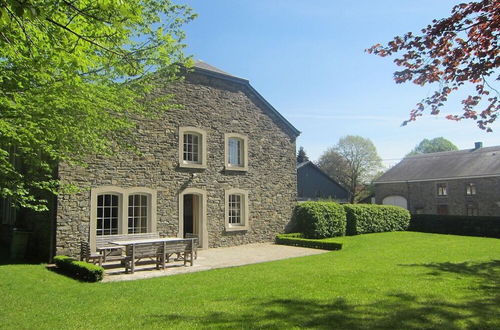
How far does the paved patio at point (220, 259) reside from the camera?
9516mm

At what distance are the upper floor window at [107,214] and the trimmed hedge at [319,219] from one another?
8917mm

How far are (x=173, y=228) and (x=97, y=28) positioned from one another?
915 centimetres

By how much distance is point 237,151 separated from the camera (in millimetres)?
16641

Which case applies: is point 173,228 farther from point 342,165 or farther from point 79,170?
point 342,165

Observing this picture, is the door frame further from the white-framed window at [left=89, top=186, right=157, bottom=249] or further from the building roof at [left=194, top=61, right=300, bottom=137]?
the building roof at [left=194, top=61, right=300, bottom=137]

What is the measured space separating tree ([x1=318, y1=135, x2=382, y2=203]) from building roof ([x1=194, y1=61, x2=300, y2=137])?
3412 centimetres

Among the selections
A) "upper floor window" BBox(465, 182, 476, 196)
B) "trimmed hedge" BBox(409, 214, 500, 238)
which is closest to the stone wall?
"upper floor window" BBox(465, 182, 476, 196)

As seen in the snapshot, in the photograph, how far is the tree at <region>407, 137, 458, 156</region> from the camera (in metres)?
62.4

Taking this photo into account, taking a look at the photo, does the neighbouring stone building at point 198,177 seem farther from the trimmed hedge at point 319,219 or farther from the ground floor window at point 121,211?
the trimmed hedge at point 319,219

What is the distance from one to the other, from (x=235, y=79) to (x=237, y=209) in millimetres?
5548

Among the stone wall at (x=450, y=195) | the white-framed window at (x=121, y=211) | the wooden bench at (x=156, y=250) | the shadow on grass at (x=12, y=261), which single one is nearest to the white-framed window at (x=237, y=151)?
the white-framed window at (x=121, y=211)

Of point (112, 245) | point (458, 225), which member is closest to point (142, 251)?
point (112, 245)

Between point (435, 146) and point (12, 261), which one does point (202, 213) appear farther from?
point (435, 146)

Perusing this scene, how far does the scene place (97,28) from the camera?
569 cm
